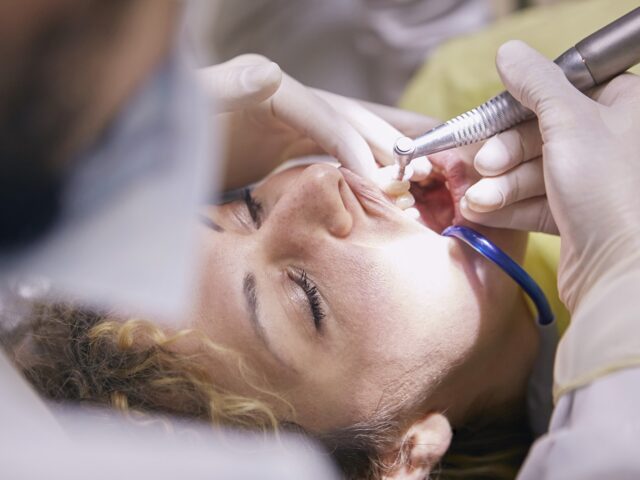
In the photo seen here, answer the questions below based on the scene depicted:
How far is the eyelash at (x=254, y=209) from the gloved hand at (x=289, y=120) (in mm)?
146

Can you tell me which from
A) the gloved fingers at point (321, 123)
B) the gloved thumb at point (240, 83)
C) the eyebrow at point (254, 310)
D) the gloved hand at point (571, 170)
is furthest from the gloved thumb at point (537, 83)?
the eyebrow at point (254, 310)

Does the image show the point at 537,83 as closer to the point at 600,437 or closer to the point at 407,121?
the point at 407,121

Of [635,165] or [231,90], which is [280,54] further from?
[635,165]

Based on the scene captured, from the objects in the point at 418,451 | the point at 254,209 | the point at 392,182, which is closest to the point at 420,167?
the point at 392,182

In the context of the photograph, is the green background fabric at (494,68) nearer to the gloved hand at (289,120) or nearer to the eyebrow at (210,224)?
the gloved hand at (289,120)

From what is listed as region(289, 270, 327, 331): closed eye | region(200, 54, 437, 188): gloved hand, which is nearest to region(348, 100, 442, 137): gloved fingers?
region(200, 54, 437, 188): gloved hand

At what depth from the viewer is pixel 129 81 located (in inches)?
34.2

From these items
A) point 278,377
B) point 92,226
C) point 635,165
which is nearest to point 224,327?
point 278,377

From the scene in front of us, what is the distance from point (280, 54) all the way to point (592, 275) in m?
1.09

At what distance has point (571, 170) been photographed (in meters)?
0.85

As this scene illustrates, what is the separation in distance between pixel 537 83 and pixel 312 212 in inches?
13.7

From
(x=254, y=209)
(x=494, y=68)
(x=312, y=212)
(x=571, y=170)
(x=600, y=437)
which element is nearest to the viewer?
(x=600, y=437)

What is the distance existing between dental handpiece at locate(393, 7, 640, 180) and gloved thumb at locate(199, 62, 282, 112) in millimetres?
239

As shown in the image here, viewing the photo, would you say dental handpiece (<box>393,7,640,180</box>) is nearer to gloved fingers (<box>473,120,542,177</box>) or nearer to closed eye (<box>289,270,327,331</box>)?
gloved fingers (<box>473,120,542,177</box>)
